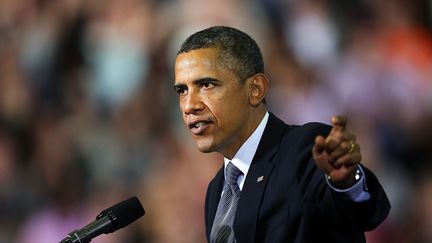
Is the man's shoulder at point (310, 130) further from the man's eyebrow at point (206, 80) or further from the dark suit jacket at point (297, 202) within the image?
the man's eyebrow at point (206, 80)

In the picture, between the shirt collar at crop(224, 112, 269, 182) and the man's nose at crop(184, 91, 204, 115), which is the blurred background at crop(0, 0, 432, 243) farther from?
the man's nose at crop(184, 91, 204, 115)

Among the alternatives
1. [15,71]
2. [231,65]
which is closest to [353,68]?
[231,65]

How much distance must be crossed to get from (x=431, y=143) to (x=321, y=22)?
2.76 ft

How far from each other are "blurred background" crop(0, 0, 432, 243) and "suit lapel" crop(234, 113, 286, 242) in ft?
5.43

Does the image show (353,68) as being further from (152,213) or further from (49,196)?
→ (49,196)

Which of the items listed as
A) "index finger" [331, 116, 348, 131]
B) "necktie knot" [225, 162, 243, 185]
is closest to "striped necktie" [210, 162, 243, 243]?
"necktie knot" [225, 162, 243, 185]

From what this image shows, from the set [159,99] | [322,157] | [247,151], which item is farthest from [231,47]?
[159,99]

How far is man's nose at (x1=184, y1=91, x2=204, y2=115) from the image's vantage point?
2355 mm

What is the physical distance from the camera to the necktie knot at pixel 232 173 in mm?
2400

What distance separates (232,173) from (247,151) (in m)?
0.08

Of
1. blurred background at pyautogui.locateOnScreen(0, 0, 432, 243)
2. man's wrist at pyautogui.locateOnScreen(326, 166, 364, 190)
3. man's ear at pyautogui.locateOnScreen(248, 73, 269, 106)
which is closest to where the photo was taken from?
man's wrist at pyautogui.locateOnScreen(326, 166, 364, 190)

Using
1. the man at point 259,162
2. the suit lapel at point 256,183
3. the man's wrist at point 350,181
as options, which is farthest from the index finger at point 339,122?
the suit lapel at point 256,183

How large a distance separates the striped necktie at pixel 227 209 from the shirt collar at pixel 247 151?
0.07ft

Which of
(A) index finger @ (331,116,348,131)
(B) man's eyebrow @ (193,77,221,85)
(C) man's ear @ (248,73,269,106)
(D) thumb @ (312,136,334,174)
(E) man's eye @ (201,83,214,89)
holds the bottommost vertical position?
(D) thumb @ (312,136,334,174)
